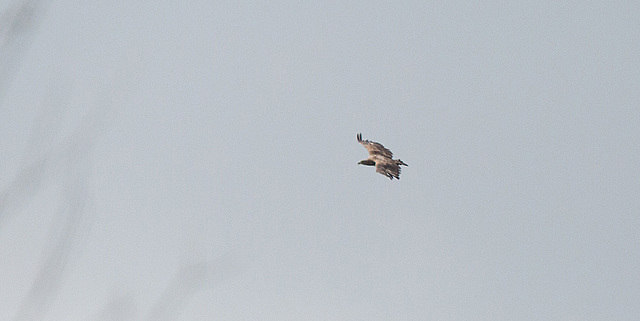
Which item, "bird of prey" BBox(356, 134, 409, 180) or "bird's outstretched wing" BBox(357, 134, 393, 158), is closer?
"bird of prey" BBox(356, 134, 409, 180)

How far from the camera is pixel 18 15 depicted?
11234 mm

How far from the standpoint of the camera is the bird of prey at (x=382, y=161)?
6725 centimetres

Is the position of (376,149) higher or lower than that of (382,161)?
higher

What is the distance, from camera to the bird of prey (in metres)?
67.2

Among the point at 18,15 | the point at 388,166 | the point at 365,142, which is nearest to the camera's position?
the point at 18,15

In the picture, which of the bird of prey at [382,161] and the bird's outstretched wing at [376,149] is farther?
the bird's outstretched wing at [376,149]

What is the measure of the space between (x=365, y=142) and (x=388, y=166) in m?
12.7

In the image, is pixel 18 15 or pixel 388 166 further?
pixel 388 166

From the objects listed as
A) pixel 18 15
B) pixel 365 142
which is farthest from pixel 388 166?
pixel 18 15

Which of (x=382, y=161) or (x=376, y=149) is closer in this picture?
(x=382, y=161)

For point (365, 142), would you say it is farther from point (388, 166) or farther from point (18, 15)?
point (18, 15)

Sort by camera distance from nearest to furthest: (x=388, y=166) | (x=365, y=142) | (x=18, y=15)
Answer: (x=18, y=15), (x=388, y=166), (x=365, y=142)

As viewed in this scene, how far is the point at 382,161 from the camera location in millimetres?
71438

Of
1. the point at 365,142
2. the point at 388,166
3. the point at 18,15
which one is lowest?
the point at 18,15
